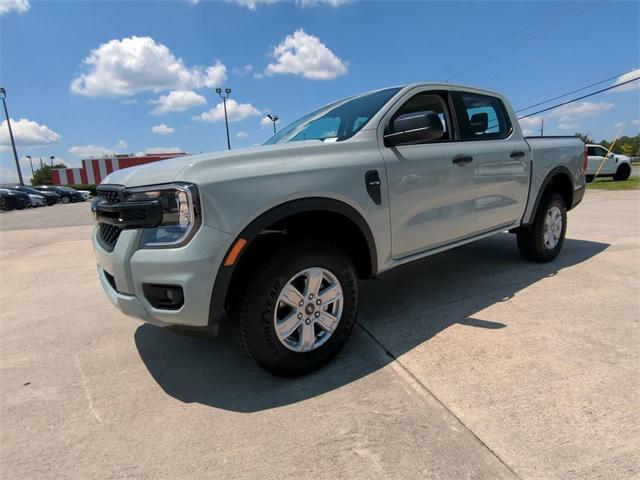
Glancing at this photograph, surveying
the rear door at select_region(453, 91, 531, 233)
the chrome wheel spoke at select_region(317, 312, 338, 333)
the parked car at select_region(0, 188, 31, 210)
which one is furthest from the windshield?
the parked car at select_region(0, 188, 31, 210)

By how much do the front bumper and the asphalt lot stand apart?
566mm

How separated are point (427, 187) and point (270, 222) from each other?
4.53 feet

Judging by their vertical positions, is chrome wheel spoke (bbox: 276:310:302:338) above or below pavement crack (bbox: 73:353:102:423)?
above

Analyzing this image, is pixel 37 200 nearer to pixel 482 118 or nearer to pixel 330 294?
pixel 482 118

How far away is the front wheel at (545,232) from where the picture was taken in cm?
437

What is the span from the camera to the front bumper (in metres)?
1.98

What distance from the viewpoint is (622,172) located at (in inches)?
763

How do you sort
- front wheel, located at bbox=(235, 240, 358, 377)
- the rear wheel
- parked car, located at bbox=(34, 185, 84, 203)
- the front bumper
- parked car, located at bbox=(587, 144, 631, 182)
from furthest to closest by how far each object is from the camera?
parked car, located at bbox=(34, 185, 84, 203)
the rear wheel
parked car, located at bbox=(587, 144, 631, 182)
front wheel, located at bbox=(235, 240, 358, 377)
the front bumper

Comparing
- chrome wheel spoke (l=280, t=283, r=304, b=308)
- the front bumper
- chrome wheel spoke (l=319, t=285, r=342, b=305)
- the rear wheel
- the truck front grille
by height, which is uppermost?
the truck front grille

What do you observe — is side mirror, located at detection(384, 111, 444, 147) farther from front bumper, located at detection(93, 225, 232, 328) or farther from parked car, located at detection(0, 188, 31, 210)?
parked car, located at detection(0, 188, 31, 210)

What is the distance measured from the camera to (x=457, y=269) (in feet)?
14.8

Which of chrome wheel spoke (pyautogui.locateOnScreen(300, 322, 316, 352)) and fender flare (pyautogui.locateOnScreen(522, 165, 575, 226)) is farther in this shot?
Answer: fender flare (pyautogui.locateOnScreen(522, 165, 575, 226))

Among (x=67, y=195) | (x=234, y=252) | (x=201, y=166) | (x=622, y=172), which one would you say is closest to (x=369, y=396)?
(x=234, y=252)

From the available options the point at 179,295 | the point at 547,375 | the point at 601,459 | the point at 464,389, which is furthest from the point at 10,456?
the point at 547,375
